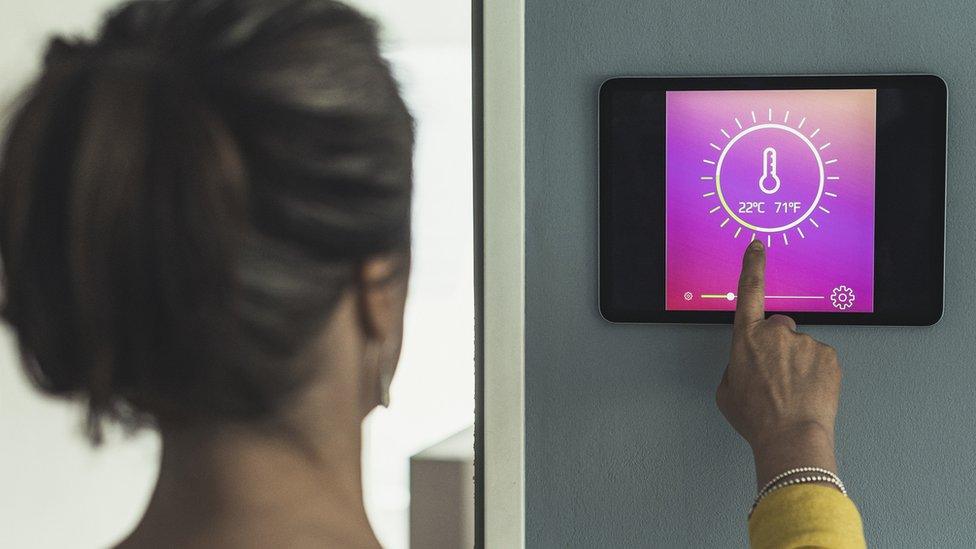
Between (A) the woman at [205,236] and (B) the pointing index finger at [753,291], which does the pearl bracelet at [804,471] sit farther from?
(A) the woman at [205,236]

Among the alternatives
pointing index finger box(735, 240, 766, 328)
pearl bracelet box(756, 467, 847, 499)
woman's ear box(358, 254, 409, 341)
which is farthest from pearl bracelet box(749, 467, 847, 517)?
woman's ear box(358, 254, 409, 341)

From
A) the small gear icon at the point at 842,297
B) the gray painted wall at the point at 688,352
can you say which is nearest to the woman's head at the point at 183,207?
the gray painted wall at the point at 688,352

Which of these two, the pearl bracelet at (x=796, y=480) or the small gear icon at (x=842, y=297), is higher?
the small gear icon at (x=842, y=297)

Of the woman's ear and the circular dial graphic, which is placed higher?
the circular dial graphic

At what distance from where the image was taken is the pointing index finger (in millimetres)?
549

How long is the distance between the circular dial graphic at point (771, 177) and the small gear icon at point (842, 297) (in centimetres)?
4

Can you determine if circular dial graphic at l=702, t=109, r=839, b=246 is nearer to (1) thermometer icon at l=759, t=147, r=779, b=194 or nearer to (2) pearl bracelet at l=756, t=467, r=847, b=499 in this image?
(1) thermometer icon at l=759, t=147, r=779, b=194

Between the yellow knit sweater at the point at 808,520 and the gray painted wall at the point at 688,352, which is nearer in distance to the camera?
the yellow knit sweater at the point at 808,520

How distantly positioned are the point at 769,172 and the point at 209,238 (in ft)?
1.20

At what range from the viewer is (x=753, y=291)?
21.6 inches

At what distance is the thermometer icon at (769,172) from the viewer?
1.90 ft

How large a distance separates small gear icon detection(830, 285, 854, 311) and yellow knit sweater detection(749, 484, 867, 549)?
150 millimetres

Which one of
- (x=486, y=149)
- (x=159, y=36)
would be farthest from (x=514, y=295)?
(x=159, y=36)

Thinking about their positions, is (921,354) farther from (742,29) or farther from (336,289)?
(336,289)
